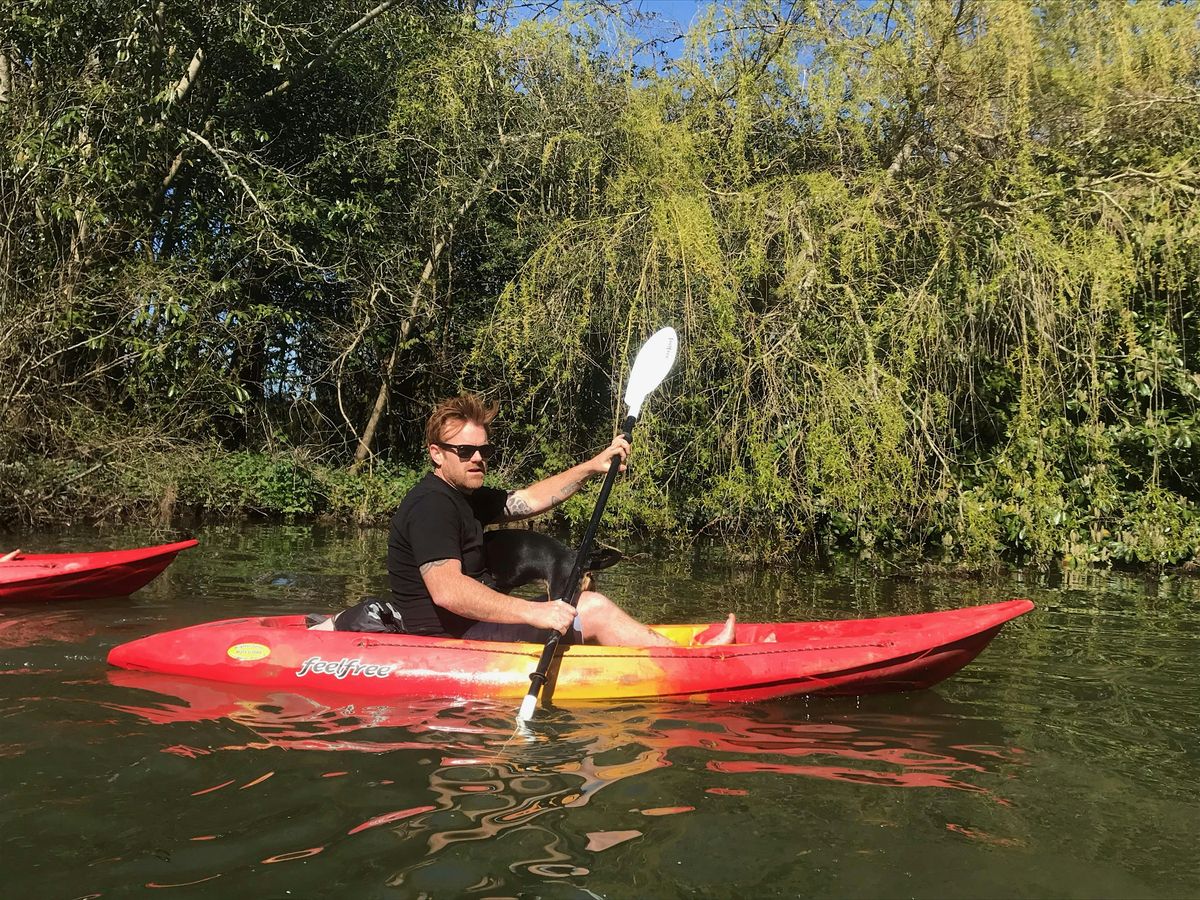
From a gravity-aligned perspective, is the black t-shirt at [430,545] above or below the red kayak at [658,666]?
above

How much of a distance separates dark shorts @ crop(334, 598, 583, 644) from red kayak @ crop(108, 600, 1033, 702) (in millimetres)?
122

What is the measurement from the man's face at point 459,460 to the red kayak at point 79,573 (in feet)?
8.41

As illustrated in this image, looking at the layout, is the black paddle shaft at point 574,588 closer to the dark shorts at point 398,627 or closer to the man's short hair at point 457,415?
the dark shorts at point 398,627

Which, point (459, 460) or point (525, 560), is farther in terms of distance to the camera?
point (525, 560)

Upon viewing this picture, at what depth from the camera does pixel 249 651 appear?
4.26 m

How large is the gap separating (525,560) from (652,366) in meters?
1.84

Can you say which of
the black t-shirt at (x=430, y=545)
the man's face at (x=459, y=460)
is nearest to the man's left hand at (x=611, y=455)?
the black t-shirt at (x=430, y=545)

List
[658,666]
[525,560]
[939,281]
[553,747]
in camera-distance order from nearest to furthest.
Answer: [553,747] → [658,666] → [525,560] → [939,281]

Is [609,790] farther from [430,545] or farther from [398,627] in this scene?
[398,627]

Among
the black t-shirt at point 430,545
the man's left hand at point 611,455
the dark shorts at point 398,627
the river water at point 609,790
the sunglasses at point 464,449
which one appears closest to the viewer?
the river water at point 609,790

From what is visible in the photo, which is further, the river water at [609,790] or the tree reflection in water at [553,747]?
the tree reflection in water at [553,747]

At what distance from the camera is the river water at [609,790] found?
94.0 inches

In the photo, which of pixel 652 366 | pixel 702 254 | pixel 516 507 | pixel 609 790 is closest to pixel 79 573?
pixel 516 507

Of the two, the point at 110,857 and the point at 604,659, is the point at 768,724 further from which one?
the point at 110,857
